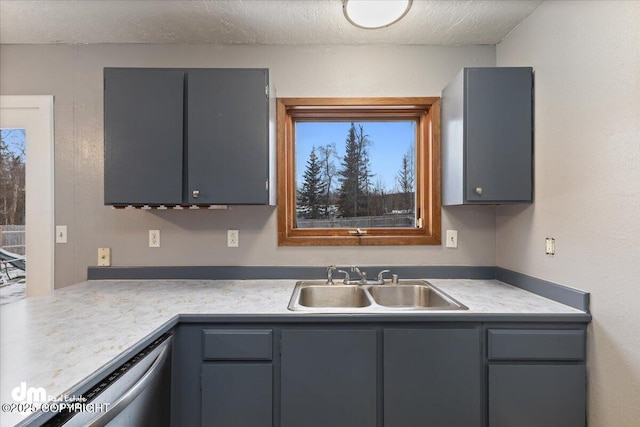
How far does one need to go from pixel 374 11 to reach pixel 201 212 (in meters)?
1.60

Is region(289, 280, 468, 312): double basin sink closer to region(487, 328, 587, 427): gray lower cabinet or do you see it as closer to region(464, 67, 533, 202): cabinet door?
region(487, 328, 587, 427): gray lower cabinet

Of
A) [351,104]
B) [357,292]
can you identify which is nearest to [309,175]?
[351,104]

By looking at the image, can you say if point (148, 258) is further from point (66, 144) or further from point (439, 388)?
point (439, 388)

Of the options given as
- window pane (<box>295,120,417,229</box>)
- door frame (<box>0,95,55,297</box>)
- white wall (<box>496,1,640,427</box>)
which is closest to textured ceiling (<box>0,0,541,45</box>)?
white wall (<box>496,1,640,427</box>)

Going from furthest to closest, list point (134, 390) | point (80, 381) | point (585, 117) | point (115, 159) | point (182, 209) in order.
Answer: point (182, 209)
point (115, 159)
point (585, 117)
point (134, 390)
point (80, 381)

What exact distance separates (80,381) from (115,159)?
1.25 meters

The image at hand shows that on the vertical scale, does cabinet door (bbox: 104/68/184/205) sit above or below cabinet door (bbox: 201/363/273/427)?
above

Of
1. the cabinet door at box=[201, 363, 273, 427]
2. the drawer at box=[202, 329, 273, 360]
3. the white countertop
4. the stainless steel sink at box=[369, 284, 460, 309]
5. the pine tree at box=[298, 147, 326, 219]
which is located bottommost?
the cabinet door at box=[201, 363, 273, 427]

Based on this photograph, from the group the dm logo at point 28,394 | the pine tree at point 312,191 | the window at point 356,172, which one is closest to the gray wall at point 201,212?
the window at point 356,172

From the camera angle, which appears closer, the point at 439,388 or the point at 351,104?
the point at 439,388

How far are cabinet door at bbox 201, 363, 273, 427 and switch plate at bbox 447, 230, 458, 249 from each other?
1425 millimetres

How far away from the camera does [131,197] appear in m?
1.70

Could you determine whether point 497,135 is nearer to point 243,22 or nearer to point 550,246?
point 550,246

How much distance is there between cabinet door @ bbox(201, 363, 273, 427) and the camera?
54.7 inches
